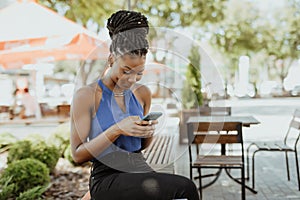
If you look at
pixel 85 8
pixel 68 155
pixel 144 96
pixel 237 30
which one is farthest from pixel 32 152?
pixel 237 30

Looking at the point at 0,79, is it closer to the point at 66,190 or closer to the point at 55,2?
the point at 55,2

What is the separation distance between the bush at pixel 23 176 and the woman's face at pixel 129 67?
7.95ft

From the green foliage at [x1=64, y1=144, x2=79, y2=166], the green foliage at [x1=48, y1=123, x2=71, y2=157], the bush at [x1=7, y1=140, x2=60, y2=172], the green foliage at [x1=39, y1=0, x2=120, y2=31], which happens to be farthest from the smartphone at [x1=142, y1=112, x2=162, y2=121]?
the green foliage at [x1=39, y1=0, x2=120, y2=31]

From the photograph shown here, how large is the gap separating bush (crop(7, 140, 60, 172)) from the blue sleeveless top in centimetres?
306

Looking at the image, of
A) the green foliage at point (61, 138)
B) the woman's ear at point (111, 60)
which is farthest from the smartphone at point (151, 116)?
the green foliage at point (61, 138)

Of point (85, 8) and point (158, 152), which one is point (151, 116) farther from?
point (85, 8)

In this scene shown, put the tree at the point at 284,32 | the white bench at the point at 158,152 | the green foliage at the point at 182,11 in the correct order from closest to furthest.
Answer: the white bench at the point at 158,152, the green foliage at the point at 182,11, the tree at the point at 284,32

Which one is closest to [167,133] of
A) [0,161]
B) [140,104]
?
[140,104]

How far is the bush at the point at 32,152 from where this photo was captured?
4.34 m

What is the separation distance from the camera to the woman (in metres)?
1.33

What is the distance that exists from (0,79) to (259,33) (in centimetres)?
1190

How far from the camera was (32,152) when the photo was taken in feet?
14.3

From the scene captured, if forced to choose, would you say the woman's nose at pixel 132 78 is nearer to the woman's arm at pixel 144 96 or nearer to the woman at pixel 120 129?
the woman at pixel 120 129

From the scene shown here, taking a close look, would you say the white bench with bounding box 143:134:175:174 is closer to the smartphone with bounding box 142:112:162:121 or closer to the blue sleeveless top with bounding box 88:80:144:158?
the blue sleeveless top with bounding box 88:80:144:158
